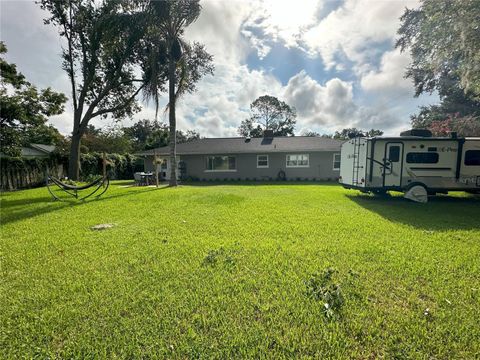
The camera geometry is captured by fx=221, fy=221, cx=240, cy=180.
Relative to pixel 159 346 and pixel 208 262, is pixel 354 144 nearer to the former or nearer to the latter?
pixel 208 262

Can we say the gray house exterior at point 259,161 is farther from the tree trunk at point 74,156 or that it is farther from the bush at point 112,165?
the bush at point 112,165

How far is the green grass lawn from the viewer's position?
197 centimetres

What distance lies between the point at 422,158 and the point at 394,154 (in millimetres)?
1098

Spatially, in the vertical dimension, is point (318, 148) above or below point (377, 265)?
above

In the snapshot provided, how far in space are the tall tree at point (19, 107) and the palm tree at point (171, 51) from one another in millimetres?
6945

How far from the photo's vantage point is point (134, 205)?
8.16 meters

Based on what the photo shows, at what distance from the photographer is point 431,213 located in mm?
6840

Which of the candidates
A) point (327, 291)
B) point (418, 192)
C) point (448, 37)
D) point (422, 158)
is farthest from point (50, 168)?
point (448, 37)

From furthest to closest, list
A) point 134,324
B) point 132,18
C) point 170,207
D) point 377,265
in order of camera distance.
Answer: point 132,18 → point 170,207 → point 377,265 → point 134,324

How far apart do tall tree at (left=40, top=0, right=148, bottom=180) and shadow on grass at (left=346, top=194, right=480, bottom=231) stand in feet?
46.6

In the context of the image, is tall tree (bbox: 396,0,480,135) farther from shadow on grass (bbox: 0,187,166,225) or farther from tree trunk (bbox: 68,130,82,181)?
tree trunk (bbox: 68,130,82,181)

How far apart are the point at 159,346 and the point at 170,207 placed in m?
6.06

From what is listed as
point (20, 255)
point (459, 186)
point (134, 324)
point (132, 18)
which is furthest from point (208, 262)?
point (132, 18)

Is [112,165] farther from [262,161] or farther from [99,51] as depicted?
[262,161]
